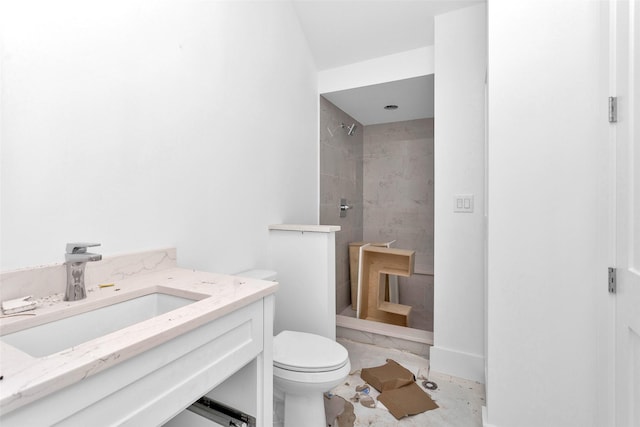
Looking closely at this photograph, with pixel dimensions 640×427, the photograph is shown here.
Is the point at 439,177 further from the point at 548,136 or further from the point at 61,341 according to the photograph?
the point at 61,341

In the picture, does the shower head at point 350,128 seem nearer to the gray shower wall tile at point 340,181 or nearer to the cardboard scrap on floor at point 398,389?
the gray shower wall tile at point 340,181

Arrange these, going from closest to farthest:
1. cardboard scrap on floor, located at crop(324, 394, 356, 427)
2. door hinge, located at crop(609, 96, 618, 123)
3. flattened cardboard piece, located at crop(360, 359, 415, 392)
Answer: door hinge, located at crop(609, 96, 618, 123) → cardboard scrap on floor, located at crop(324, 394, 356, 427) → flattened cardboard piece, located at crop(360, 359, 415, 392)

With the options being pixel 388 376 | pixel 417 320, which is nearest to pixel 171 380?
pixel 388 376

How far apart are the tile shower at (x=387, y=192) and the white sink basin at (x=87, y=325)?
1939 millimetres

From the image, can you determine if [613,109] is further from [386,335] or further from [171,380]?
[386,335]

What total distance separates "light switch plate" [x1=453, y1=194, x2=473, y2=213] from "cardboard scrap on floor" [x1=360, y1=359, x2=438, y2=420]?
1.12 meters

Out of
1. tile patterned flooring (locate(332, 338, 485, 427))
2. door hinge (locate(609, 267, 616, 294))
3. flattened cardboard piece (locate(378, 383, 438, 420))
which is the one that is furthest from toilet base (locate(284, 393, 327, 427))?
door hinge (locate(609, 267, 616, 294))

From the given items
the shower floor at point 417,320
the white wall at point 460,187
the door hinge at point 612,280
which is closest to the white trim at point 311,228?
the white wall at point 460,187

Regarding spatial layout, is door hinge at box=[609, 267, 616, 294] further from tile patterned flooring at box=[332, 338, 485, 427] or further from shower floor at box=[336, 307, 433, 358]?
shower floor at box=[336, 307, 433, 358]

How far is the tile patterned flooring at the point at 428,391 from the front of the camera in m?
1.57

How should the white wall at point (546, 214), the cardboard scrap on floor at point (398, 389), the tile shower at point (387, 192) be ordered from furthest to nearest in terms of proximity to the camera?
the tile shower at point (387, 192)
the cardboard scrap on floor at point (398, 389)
the white wall at point (546, 214)

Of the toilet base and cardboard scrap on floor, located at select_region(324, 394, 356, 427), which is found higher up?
the toilet base

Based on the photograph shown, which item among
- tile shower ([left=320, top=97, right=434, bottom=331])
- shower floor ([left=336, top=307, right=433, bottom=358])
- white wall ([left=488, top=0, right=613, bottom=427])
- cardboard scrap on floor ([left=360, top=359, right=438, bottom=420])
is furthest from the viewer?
tile shower ([left=320, top=97, right=434, bottom=331])

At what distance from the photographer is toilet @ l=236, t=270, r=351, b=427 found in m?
1.30
